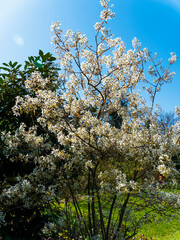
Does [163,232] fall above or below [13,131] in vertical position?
below

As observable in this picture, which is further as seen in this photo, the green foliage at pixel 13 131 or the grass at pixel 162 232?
the grass at pixel 162 232

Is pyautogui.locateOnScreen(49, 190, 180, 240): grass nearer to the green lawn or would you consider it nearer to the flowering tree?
the green lawn

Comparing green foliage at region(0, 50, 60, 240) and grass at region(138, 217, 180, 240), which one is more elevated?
green foliage at region(0, 50, 60, 240)

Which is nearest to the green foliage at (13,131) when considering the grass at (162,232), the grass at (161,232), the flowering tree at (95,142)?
A: the flowering tree at (95,142)

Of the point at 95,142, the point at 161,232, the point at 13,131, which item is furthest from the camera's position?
the point at 161,232

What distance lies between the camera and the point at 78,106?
2.71 meters

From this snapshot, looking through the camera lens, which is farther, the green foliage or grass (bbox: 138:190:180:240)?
grass (bbox: 138:190:180:240)

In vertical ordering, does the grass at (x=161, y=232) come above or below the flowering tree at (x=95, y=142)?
below

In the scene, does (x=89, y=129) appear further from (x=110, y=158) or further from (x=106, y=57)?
(x=106, y=57)

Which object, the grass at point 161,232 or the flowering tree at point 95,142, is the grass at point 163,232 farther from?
the flowering tree at point 95,142

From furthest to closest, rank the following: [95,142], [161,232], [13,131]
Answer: [161,232], [13,131], [95,142]

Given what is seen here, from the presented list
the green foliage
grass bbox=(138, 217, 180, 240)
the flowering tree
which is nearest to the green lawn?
grass bbox=(138, 217, 180, 240)

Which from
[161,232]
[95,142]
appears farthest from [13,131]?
[161,232]

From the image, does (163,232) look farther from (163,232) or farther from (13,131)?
(13,131)
